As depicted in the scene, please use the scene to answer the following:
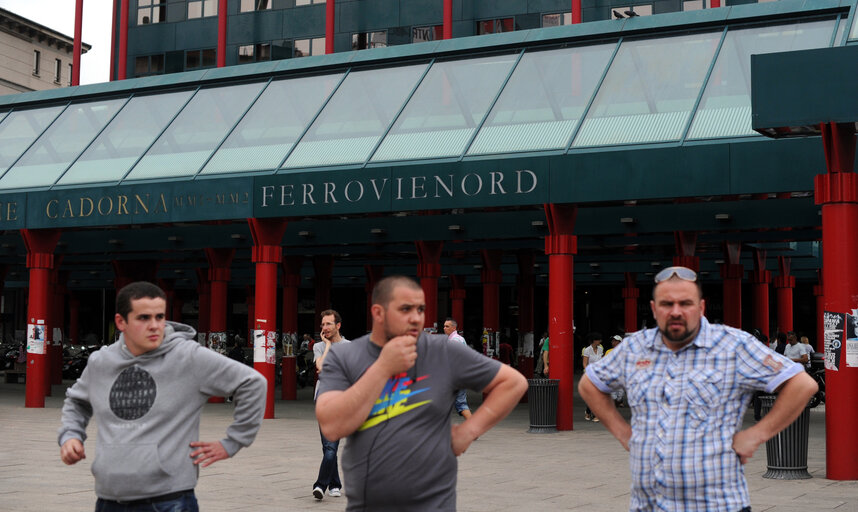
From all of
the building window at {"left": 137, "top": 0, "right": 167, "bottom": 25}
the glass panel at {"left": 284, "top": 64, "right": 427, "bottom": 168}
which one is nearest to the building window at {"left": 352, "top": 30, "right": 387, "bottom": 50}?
the building window at {"left": 137, "top": 0, "right": 167, "bottom": 25}

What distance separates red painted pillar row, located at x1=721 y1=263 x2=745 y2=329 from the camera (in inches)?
1153

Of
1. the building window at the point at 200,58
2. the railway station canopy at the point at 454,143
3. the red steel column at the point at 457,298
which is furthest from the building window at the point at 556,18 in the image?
the railway station canopy at the point at 454,143

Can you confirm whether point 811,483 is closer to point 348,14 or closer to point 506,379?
point 506,379

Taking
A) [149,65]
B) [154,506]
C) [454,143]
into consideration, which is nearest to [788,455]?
[454,143]

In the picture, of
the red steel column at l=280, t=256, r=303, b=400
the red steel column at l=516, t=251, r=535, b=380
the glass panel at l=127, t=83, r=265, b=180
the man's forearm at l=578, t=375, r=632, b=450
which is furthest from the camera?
the red steel column at l=516, t=251, r=535, b=380

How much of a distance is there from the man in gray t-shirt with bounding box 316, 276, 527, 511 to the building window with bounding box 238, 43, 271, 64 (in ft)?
135

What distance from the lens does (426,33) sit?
4153 centimetres

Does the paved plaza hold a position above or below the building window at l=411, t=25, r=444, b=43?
below

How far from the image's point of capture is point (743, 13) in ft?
61.7

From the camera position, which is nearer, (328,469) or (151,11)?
(328,469)

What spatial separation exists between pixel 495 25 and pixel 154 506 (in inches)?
1472

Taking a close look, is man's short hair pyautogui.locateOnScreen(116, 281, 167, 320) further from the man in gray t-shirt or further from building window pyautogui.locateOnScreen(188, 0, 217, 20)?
building window pyautogui.locateOnScreen(188, 0, 217, 20)

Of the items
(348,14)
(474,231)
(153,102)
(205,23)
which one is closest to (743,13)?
(474,231)

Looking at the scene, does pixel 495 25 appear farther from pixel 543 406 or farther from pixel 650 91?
pixel 543 406
